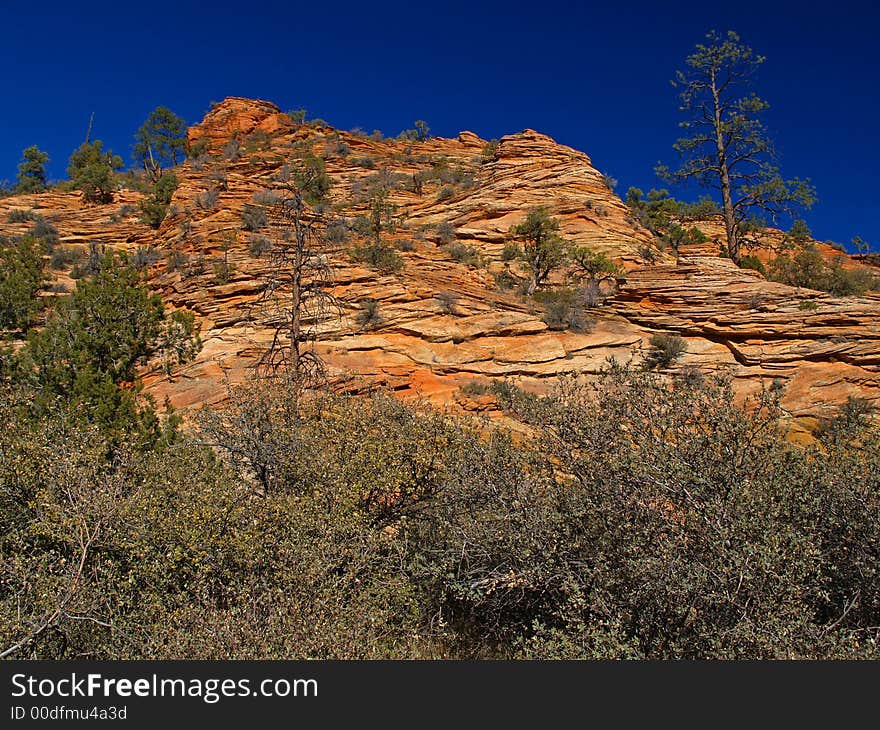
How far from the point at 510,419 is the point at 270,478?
19.4 feet

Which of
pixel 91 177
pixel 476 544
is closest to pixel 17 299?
pixel 476 544

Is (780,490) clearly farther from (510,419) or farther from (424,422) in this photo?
(510,419)

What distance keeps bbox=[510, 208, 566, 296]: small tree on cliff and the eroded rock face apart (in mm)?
828

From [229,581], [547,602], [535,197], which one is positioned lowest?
[547,602]

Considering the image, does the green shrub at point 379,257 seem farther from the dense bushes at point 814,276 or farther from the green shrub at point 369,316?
the dense bushes at point 814,276

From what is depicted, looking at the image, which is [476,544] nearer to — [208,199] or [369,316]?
[369,316]

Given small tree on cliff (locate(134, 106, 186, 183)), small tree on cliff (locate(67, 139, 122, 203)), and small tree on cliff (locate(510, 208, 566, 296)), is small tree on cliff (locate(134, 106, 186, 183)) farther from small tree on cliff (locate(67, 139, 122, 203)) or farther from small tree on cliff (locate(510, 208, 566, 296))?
small tree on cliff (locate(510, 208, 566, 296))

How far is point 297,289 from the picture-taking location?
11.2 metres

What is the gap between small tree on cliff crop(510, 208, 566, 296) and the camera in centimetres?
2044

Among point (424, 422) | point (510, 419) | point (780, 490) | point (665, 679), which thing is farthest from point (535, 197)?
point (665, 679)

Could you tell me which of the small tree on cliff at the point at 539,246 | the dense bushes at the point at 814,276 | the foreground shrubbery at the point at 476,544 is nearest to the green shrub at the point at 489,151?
the small tree on cliff at the point at 539,246

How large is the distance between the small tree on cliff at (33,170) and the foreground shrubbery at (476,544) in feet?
129

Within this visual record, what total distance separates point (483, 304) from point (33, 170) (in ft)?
128

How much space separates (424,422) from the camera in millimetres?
7680
